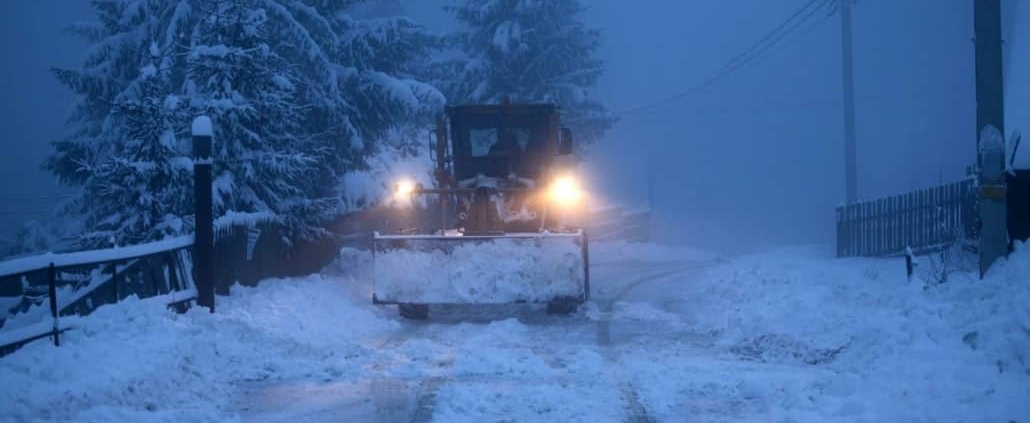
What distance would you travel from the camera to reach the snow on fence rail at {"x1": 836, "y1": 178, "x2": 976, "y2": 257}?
1861 cm

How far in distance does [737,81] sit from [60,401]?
64.8 m

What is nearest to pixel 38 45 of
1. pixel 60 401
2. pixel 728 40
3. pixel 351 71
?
pixel 351 71

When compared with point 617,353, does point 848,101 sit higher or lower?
higher

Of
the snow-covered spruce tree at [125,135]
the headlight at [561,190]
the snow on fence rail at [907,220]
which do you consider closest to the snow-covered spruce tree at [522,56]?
the snow on fence rail at [907,220]

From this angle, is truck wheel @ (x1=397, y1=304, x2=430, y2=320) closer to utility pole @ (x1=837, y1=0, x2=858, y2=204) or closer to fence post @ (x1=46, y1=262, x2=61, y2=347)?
fence post @ (x1=46, y1=262, x2=61, y2=347)

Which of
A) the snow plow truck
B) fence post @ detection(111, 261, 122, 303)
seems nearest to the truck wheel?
the snow plow truck

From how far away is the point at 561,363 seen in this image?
31.3 ft

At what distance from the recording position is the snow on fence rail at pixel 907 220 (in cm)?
1861

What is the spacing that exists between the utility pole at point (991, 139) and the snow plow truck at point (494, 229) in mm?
5156

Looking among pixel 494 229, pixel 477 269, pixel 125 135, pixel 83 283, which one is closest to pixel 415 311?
pixel 477 269

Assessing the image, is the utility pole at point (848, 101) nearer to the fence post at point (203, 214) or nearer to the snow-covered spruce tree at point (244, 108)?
the snow-covered spruce tree at point (244, 108)

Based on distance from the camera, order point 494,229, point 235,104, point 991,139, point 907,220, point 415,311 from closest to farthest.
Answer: point 991,139 → point 415,311 → point 494,229 → point 235,104 → point 907,220

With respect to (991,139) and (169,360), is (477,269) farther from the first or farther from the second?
(991,139)

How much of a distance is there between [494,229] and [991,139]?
7.10 meters
